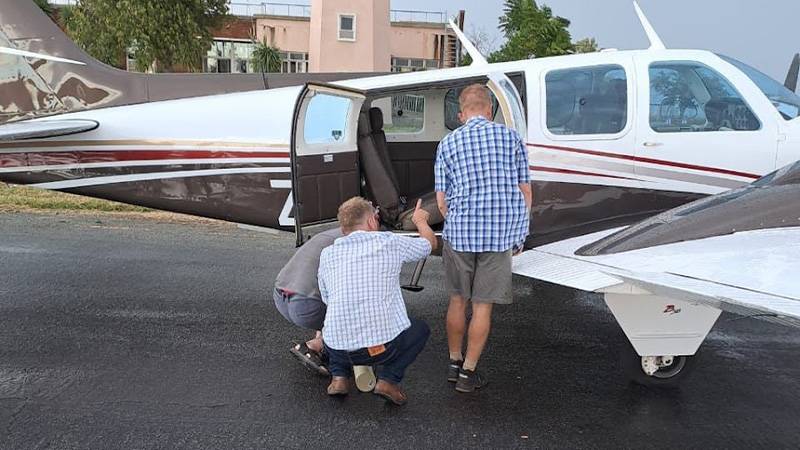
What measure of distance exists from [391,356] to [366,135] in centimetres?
265

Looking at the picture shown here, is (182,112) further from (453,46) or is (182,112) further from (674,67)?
(453,46)

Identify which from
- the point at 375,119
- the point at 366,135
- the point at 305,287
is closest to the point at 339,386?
the point at 305,287

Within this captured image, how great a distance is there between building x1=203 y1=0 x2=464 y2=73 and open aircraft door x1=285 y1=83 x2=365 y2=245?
2979 centimetres

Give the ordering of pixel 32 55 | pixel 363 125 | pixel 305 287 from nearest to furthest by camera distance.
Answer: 1. pixel 305 287
2. pixel 363 125
3. pixel 32 55

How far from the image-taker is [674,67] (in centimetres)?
511

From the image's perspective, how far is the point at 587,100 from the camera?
5.16 meters

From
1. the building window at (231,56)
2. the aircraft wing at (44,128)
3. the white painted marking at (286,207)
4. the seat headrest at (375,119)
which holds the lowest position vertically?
the white painted marking at (286,207)

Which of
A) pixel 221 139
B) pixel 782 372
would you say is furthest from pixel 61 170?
pixel 782 372

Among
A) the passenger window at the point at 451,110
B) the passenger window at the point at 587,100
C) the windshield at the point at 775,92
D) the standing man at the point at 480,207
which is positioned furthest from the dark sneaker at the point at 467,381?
the passenger window at the point at 451,110

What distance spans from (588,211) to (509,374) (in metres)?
1.53

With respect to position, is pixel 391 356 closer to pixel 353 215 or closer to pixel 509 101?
pixel 353 215

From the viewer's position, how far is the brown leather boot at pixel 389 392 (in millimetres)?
3830

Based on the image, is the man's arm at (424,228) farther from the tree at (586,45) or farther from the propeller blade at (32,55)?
the tree at (586,45)

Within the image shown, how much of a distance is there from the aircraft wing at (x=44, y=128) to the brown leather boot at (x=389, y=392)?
3.51 meters
